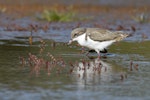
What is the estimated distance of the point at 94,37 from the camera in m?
12.0

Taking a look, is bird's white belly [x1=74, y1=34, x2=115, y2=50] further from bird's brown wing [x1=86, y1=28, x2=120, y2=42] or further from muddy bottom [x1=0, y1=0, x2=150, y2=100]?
muddy bottom [x1=0, y1=0, x2=150, y2=100]

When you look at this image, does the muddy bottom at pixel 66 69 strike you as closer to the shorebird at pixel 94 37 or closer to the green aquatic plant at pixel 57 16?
the shorebird at pixel 94 37

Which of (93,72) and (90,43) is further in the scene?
(90,43)

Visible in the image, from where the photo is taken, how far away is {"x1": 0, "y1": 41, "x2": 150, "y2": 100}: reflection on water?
841 cm

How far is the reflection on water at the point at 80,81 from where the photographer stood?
8414 millimetres

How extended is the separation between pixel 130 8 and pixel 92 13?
191cm

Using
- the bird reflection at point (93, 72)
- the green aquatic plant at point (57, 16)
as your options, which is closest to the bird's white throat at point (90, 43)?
the bird reflection at point (93, 72)

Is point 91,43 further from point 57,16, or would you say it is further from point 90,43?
point 57,16

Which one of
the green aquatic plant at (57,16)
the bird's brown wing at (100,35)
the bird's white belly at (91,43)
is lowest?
the bird's white belly at (91,43)

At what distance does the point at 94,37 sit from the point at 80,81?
274 centimetres

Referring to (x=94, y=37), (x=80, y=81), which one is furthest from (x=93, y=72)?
(x=94, y=37)

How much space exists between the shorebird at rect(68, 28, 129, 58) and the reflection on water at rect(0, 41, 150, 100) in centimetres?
32

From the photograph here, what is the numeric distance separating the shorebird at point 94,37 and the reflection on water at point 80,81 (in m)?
0.32

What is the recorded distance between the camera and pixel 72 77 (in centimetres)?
977
